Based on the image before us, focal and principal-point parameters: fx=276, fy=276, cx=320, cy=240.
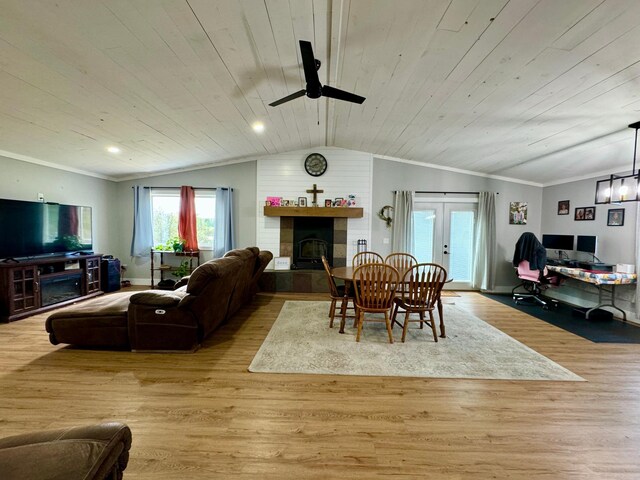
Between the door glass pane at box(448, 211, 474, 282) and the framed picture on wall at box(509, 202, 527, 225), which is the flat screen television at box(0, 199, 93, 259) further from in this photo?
the framed picture on wall at box(509, 202, 527, 225)

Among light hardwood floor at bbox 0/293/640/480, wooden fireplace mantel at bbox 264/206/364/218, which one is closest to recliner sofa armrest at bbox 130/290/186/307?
light hardwood floor at bbox 0/293/640/480

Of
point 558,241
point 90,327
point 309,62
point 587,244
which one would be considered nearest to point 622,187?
point 587,244

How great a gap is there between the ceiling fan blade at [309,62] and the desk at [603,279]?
15.8 feet

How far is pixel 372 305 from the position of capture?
128 inches

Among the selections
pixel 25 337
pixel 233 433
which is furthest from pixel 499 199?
pixel 25 337

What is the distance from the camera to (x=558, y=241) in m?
5.18

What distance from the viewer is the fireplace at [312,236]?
19.6 feet

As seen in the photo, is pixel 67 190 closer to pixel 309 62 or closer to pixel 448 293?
pixel 309 62

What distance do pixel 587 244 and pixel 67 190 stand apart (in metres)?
9.12

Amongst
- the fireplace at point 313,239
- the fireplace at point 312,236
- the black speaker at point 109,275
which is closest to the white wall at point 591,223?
the fireplace at point 313,239

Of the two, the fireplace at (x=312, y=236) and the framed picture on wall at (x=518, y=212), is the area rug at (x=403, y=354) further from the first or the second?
the framed picture on wall at (x=518, y=212)

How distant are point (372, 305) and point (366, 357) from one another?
0.62m

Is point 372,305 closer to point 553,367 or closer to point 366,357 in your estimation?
point 366,357

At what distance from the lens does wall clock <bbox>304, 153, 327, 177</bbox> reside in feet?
19.2
